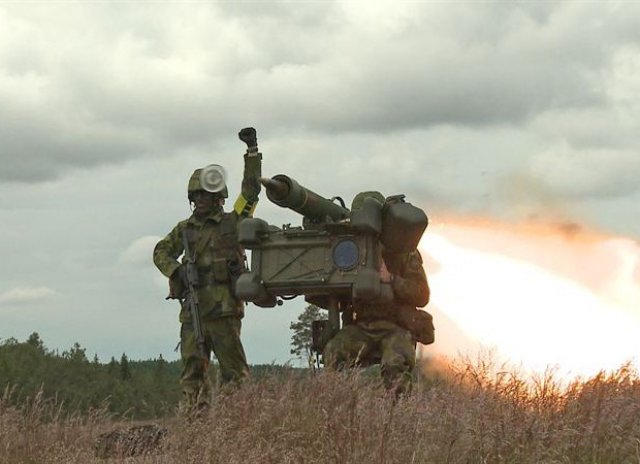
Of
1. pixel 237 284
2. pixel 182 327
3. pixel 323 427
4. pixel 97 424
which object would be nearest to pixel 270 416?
pixel 323 427

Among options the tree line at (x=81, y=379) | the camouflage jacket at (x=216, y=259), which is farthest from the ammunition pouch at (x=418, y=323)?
the tree line at (x=81, y=379)

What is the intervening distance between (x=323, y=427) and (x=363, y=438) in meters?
0.31

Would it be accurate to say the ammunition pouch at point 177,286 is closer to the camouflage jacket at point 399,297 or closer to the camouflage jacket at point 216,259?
the camouflage jacket at point 216,259

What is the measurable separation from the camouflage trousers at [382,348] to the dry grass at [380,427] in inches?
31.5

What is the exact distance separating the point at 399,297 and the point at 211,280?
82.9 inches

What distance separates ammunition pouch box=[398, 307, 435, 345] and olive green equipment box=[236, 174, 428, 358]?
414 millimetres

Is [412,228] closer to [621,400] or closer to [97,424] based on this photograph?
[621,400]

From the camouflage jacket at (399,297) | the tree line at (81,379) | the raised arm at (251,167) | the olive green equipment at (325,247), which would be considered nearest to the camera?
the olive green equipment at (325,247)

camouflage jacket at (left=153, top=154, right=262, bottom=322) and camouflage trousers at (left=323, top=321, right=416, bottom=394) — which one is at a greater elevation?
camouflage jacket at (left=153, top=154, right=262, bottom=322)

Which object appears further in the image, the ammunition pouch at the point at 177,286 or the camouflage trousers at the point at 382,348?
the ammunition pouch at the point at 177,286

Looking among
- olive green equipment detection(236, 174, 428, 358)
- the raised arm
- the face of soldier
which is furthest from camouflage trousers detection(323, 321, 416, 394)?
the face of soldier

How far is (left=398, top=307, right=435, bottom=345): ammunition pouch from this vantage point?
10.5m

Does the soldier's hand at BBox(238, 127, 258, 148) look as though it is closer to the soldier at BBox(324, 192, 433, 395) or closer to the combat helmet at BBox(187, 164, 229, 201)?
the combat helmet at BBox(187, 164, 229, 201)

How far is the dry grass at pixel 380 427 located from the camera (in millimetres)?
7551
